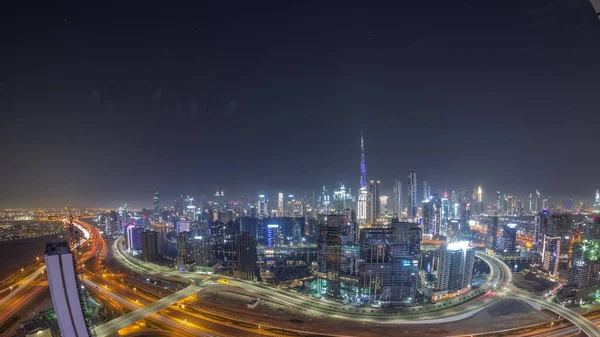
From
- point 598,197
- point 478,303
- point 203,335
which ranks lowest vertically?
point 478,303

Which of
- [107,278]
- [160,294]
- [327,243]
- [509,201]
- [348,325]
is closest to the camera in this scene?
[348,325]

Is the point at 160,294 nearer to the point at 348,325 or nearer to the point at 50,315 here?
the point at 50,315

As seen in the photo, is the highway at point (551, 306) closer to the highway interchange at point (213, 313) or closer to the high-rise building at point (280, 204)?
the highway interchange at point (213, 313)

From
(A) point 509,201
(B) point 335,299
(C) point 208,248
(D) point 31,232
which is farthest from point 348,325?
(A) point 509,201

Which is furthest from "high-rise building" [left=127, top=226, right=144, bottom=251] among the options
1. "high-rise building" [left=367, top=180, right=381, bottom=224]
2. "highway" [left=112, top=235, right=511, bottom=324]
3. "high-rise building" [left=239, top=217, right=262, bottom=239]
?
"high-rise building" [left=367, top=180, right=381, bottom=224]

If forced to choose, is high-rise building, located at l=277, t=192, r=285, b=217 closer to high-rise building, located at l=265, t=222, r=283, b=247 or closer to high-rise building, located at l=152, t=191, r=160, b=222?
high-rise building, located at l=265, t=222, r=283, b=247

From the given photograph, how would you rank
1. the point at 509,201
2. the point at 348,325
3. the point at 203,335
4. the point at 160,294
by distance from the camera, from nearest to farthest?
the point at 203,335 < the point at 348,325 < the point at 160,294 < the point at 509,201

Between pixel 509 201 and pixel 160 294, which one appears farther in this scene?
pixel 509 201
